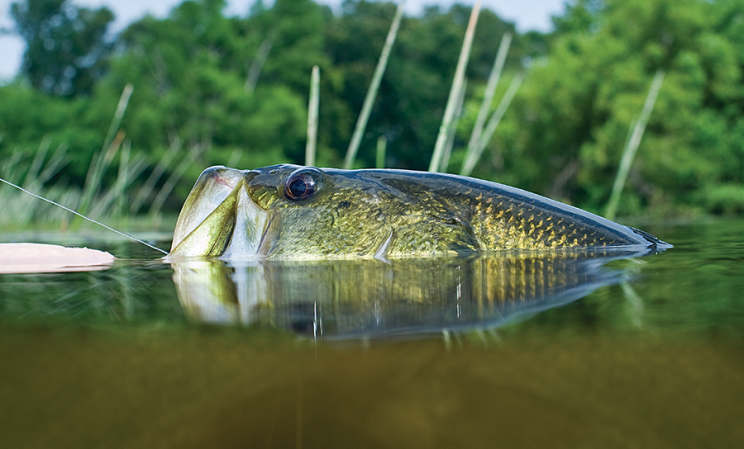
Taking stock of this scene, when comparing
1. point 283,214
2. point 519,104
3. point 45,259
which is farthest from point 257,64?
point 283,214

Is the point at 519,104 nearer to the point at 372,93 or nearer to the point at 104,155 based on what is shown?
the point at 372,93

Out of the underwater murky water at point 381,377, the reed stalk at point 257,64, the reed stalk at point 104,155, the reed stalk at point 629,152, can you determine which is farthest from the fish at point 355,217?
the reed stalk at point 257,64

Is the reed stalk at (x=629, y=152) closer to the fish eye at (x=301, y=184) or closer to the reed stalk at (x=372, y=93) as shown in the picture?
the reed stalk at (x=372, y=93)

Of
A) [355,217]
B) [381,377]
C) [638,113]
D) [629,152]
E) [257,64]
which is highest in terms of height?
[257,64]

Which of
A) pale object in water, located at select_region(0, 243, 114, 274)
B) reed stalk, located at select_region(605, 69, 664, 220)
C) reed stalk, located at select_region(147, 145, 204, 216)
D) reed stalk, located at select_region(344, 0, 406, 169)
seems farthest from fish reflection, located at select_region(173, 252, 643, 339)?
reed stalk, located at select_region(147, 145, 204, 216)

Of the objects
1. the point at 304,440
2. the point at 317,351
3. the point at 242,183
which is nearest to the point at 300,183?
the point at 242,183

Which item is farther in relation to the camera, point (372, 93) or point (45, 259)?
point (372, 93)
